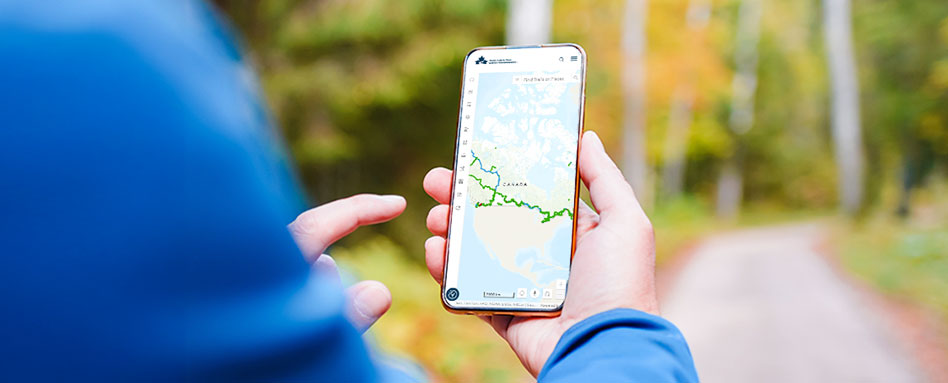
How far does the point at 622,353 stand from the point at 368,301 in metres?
0.40

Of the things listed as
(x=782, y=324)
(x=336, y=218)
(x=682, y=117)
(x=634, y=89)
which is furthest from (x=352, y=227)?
(x=682, y=117)

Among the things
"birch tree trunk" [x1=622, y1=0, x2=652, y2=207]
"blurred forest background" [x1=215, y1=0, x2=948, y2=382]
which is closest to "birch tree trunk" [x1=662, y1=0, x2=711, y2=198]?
"blurred forest background" [x1=215, y1=0, x2=948, y2=382]

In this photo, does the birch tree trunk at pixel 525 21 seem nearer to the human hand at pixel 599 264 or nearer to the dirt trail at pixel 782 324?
the dirt trail at pixel 782 324

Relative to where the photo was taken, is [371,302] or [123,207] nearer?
[123,207]

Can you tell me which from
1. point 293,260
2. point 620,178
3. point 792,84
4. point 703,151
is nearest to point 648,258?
point 620,178

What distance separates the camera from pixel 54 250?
327 mm

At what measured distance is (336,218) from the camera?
0.86 metres

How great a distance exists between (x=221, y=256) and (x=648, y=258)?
55cm

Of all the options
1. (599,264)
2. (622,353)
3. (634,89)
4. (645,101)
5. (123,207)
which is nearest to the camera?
(123,207)

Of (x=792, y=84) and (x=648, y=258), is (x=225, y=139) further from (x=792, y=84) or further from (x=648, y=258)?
(x=792, y=84)

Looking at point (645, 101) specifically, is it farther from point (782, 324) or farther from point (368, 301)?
point (368, 301)

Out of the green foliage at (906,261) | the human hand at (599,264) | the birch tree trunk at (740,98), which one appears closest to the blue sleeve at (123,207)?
the human hand at (599,264)

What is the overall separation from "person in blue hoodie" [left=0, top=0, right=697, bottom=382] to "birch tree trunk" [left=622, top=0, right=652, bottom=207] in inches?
359

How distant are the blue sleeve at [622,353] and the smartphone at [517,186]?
0.86 ft
